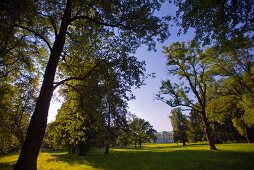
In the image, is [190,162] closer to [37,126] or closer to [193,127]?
[37,126]

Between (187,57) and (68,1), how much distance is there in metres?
27.3

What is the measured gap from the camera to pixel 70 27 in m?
15.8

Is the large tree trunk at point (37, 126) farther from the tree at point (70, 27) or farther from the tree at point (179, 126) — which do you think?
the tree at point (179, 126)

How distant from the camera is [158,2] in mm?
14336

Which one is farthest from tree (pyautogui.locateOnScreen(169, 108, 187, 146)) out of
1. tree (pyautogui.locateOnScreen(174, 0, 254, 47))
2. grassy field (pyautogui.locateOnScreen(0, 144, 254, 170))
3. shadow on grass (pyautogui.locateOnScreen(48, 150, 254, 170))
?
tree (pyautogui.locateOnScreen(174, 0, 254, 47))

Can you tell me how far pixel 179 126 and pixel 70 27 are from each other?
282 feet

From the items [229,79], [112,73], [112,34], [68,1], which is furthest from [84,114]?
[229,79]

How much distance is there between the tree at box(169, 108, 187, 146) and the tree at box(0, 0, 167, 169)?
82721mm

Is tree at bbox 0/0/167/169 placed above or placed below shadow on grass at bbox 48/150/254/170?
above

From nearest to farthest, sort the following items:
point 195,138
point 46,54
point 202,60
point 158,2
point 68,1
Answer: point 68,1 < point 158,2 < point 46,54 < point 202,60 < point 195,138

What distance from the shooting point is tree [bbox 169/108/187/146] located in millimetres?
93500

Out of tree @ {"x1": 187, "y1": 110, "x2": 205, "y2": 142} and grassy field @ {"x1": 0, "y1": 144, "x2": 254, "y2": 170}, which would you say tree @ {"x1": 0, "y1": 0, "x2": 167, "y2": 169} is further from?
tree @ {"x1": 187, "y1": 110, "x2": 205, "y2": 142}

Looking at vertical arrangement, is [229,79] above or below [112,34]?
above

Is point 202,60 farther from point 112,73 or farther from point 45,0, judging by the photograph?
point 45,0
